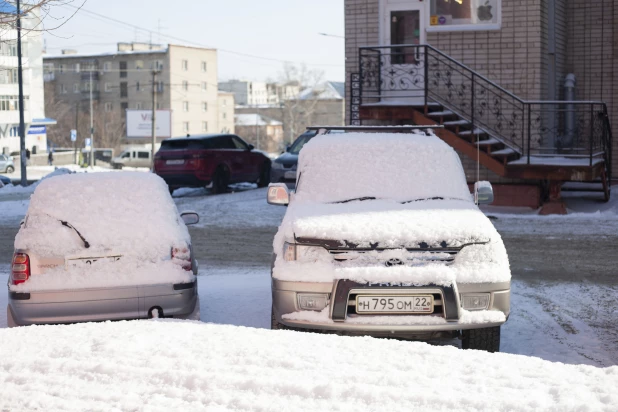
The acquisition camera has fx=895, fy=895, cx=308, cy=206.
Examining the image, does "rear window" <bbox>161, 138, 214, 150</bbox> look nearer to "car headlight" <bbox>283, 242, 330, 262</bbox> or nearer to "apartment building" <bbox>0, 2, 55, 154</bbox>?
"car headlight" <bbox>283, 242, 330, 262</bbox>

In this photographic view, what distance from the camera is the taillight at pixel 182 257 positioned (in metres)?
7.05

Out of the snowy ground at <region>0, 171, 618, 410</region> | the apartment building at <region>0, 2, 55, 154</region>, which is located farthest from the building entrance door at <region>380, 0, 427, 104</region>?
the apartment building at <region>0, 2, 55, 154</region>

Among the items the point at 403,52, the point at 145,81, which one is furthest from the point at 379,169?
the point at 145,81

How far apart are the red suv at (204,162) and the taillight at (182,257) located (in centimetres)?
1548

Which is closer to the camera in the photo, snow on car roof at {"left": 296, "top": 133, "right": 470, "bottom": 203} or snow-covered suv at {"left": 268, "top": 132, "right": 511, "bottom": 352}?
snow-covered suv at {"left": 268, "top": 132, "right": 511, "bottom": 352}

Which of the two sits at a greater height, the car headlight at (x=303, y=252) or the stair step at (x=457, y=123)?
the stair step at (x=457, y=123)

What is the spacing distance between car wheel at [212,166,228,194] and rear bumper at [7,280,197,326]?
16.5 m

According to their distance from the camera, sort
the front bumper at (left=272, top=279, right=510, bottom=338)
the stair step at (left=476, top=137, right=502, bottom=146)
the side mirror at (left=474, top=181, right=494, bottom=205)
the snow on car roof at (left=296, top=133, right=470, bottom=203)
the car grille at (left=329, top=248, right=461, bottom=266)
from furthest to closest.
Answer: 1. the stair step at (left=476, top=137, right=502, bottom=146)
2. the side mirror at (left=474, top=181, right=494, bottom=205)
3. the snow on car roof at (left=296, top=133, right=470, bottom=203)
4. the car grille at (left=329, top=248, right=461, bottom=266)
5. the front bumper at (left=272, top=279, right=510, bottom=338)

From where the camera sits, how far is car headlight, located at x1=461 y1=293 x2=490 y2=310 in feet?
20.0

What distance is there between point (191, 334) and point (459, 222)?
2071 millimetres

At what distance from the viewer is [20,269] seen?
679 centimetres

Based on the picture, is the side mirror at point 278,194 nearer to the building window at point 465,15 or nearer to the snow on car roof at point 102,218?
the snow on car roof at point 102,218

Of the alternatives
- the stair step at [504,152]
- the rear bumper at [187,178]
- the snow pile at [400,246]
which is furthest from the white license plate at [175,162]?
the snow pile at [400,246]

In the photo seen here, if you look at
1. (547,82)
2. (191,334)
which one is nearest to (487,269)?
(191,334)
